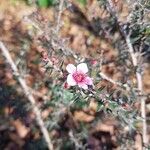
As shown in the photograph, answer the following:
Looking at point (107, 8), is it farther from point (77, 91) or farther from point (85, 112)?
point (85, 112)

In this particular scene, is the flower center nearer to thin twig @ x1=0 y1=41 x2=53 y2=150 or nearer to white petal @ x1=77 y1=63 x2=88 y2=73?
white petal @ x1=77 y1=63 x2=88 y2=73

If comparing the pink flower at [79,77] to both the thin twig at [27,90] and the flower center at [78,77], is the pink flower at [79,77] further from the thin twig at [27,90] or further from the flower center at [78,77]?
the thin twig at [27,90]

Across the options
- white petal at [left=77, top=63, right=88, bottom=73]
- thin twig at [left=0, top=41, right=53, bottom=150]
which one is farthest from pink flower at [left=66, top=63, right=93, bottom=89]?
thin twig at [left=0, top=41, right=53, bottom=150]

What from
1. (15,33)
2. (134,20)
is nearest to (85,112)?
(15,33)

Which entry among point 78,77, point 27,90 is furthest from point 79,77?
point 27,90

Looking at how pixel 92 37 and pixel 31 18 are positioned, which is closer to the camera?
pixel 31 18

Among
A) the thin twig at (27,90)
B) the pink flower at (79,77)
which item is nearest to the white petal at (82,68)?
the pink flower at (79,77)

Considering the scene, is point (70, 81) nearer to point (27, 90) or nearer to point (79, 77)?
point (79, 77)

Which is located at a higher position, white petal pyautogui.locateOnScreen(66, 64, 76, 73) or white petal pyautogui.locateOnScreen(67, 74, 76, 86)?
white petal pyautogui.locateOnScreen(66, 64, 76, 73)
